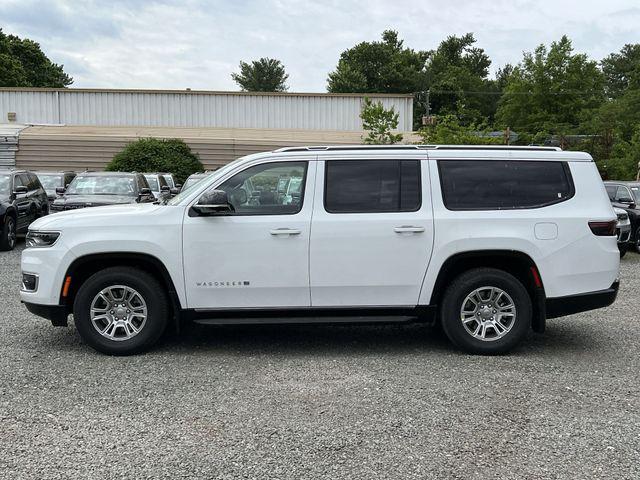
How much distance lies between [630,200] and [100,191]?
1128cm

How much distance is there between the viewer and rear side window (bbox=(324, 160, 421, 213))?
19.6ft

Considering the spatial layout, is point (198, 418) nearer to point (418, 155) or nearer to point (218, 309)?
point (218, 309)

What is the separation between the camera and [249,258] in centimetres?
584

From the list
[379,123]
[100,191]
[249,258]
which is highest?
[379,123]

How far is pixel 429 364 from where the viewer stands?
5.83 meters

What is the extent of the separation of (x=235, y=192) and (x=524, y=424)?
10.2 ft

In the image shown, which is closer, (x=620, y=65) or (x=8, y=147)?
(x=8, y=147)

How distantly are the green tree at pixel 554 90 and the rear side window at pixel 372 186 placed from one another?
48.9m

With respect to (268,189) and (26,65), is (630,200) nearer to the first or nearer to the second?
(268,189)

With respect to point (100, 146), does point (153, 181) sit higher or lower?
lower

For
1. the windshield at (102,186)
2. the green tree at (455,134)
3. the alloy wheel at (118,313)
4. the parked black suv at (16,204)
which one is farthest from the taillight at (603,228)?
the green tree at (455,134)

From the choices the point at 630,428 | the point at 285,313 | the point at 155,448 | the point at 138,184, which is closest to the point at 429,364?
the point at 285,313

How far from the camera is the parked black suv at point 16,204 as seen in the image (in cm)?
1348

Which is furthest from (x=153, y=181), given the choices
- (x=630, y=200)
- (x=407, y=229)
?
(x=407, y=229)
